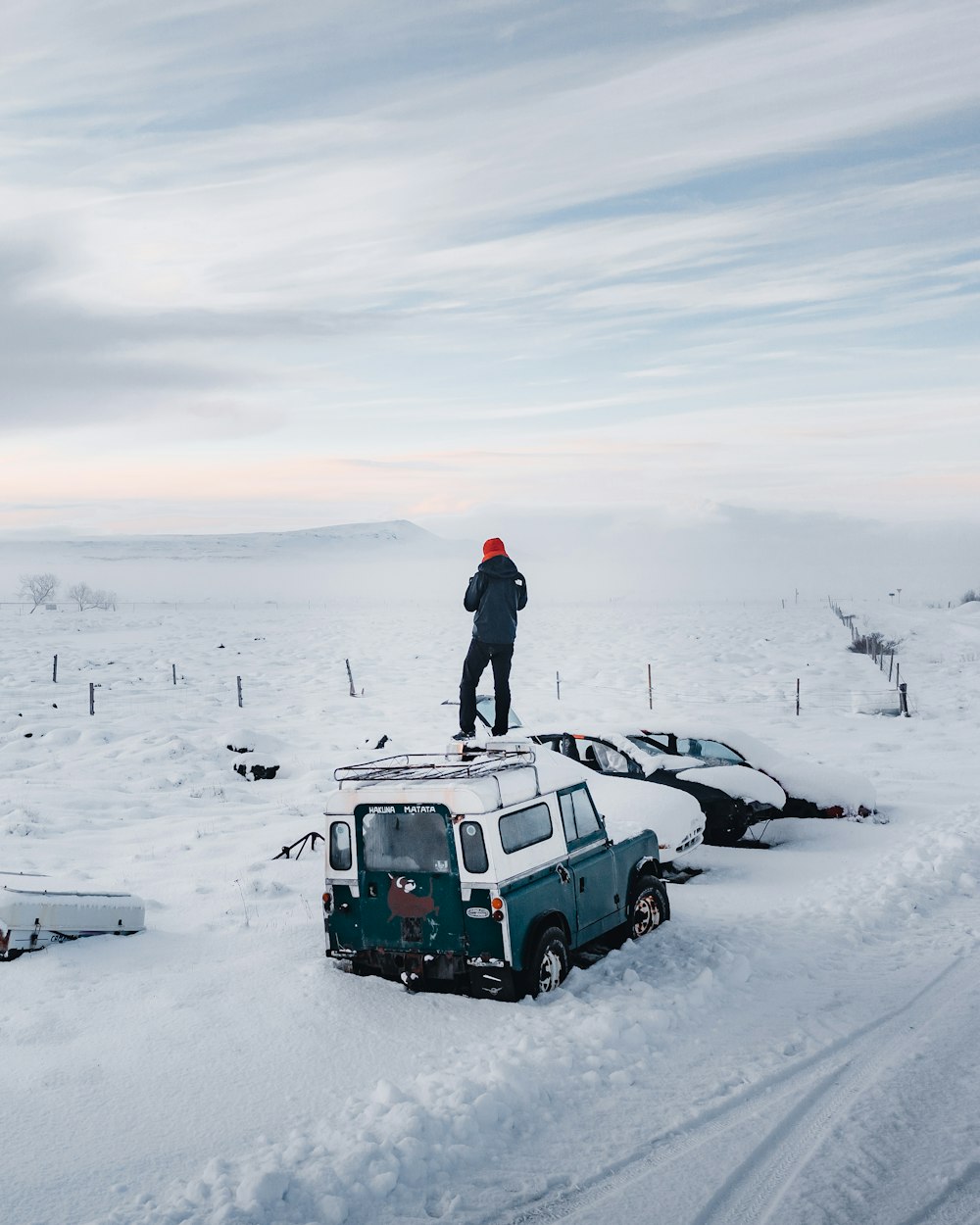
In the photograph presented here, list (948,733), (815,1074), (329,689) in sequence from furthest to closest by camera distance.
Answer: (329,689), (948,733), (815,1074)

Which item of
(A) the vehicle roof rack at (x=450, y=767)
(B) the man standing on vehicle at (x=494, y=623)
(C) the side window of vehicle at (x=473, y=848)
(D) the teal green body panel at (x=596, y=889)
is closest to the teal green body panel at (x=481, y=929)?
(C) the side window of vehicle at (x=473, y=848)

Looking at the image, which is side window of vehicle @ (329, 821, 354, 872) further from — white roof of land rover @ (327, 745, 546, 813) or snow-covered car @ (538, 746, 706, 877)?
snow-covered car @ (538, 746, 706, 877)

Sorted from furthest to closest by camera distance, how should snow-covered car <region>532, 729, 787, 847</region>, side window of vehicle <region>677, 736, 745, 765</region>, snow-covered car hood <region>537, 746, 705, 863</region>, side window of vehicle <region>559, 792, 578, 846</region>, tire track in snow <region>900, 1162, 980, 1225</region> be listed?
side window of vehicle <region>677, 736, 745, 765</region> → snow-covered car <region>532, 729, 787, 847</region> → snow-covered car hood <region>537, 746, 705, 863</region> → side window of vehicle <region>559, 792, 578, 846</region> → tire track in snow <region>900, 1162, 980, 1225</region>

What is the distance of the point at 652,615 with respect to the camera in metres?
77.4

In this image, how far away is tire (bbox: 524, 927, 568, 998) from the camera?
7.86 meters

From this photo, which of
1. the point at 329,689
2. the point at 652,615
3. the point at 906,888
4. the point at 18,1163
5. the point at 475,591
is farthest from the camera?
the point at 652,615

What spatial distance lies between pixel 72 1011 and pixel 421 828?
3.17 m

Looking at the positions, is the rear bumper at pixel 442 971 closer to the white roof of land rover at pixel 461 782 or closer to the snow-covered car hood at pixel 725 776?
the white roof of land rover at pixel 461 782

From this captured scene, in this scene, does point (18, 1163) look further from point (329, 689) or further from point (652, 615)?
point (652, 615)

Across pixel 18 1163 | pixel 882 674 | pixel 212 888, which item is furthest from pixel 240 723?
pixel 882 674

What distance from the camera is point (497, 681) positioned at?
40.2ft

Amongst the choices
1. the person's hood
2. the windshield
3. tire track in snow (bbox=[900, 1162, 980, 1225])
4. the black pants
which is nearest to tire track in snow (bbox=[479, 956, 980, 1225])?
tire track in snow (bbox=[900, 1162, 980, 1225])

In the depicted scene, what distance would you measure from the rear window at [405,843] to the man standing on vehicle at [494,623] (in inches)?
151

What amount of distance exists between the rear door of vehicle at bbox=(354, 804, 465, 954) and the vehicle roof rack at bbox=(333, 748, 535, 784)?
0.34 m
